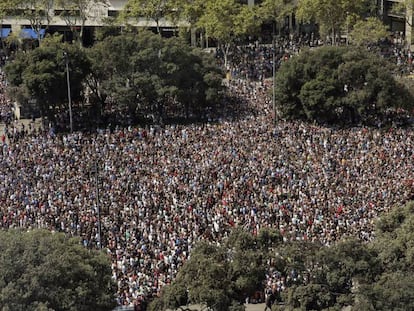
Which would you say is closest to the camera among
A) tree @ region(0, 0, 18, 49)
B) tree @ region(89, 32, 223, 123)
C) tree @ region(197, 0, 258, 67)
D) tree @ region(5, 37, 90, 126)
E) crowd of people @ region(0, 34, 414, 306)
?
crowd of people @ region(0, 34, 414, 306)

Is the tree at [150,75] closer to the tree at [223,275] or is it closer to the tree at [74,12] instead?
the tree at [74,12]

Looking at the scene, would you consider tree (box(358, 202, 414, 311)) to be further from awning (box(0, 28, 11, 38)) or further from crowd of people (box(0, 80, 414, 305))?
awning (box(0, 28, 11, 38))

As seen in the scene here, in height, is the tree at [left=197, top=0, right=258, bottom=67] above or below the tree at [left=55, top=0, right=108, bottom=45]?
below

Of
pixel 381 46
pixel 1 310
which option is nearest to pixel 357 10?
pixel 381 46

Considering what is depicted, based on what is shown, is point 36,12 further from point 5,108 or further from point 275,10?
point 275,10

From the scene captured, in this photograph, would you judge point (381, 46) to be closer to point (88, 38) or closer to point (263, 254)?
point (88, 38)

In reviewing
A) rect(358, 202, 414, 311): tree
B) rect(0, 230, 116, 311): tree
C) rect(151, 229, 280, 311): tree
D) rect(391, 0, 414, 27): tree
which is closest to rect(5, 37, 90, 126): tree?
rect(0, 230, 116, 311): tree

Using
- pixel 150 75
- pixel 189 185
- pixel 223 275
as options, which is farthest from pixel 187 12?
pixel 223 275
